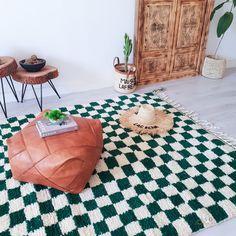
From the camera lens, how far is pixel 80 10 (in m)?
2.64

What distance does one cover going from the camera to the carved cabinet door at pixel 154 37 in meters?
2.87

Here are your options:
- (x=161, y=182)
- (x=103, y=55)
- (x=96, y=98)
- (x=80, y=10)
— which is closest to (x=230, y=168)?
(x=161, y=182)

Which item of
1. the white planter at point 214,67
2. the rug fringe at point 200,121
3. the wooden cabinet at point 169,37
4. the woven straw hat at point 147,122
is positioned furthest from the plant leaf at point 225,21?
the woven straw hat at point 147,122

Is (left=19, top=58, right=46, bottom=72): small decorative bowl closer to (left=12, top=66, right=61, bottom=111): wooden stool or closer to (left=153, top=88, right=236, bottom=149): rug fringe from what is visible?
(left=12, top=66, right=61, bottom=111): wooden stool

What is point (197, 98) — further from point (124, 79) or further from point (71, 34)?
point (71, 34)

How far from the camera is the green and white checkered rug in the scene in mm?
1486

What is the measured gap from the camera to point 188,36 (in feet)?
10.5

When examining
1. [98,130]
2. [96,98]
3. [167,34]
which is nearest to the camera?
[98,130]

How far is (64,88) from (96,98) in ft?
1.18

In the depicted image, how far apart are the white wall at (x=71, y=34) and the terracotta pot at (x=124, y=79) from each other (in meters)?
0.14

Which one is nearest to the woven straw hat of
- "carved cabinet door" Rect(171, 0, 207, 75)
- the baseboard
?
"carved cabinet door" Rect(171, 0, 207, 75)

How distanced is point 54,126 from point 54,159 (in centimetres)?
24

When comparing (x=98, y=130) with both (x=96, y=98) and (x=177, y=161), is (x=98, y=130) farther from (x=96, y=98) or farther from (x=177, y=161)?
(x=96, y=98)

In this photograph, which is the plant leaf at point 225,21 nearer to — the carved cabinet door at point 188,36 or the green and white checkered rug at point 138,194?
the carved cabinet door at point 188,36
